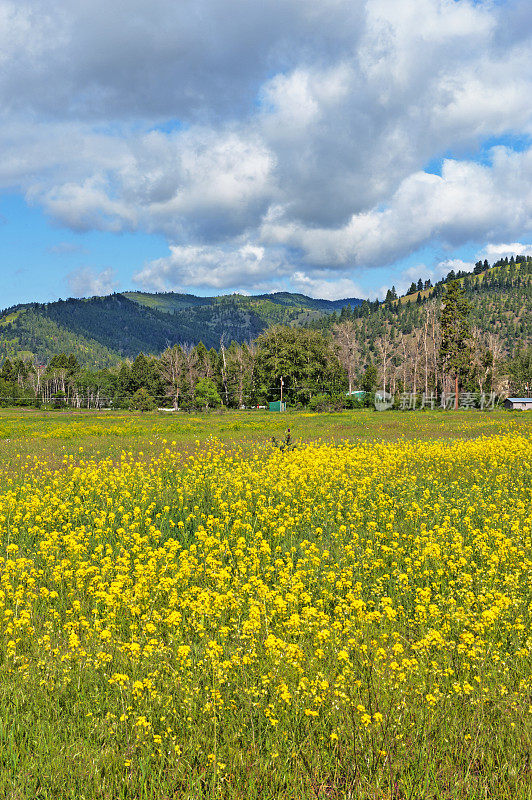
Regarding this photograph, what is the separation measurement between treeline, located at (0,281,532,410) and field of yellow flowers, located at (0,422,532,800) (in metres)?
56.5

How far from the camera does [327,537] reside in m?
7.85

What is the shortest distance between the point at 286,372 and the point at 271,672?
7376cm

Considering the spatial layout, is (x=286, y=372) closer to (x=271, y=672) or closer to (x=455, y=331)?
(x=455, y=331)

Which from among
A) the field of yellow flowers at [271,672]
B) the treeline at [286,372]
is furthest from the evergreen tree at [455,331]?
the field of yellow flowers at [271,672]

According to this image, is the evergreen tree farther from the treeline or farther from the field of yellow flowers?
the field of yellow flowers

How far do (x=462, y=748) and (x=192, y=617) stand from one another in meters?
2.61

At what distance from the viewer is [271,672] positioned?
157 inches

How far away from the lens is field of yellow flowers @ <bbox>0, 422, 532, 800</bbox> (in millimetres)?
3207

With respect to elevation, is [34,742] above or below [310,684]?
below

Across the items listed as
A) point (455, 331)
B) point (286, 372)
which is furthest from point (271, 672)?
point (455, 331)

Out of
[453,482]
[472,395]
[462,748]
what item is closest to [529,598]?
[462,748]

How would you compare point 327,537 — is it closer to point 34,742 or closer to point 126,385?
point 34,742

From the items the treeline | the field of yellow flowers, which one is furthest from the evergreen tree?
the field of yellow flowers

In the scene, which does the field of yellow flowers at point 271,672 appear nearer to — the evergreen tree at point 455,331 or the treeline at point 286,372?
the treeline at point 286,372
